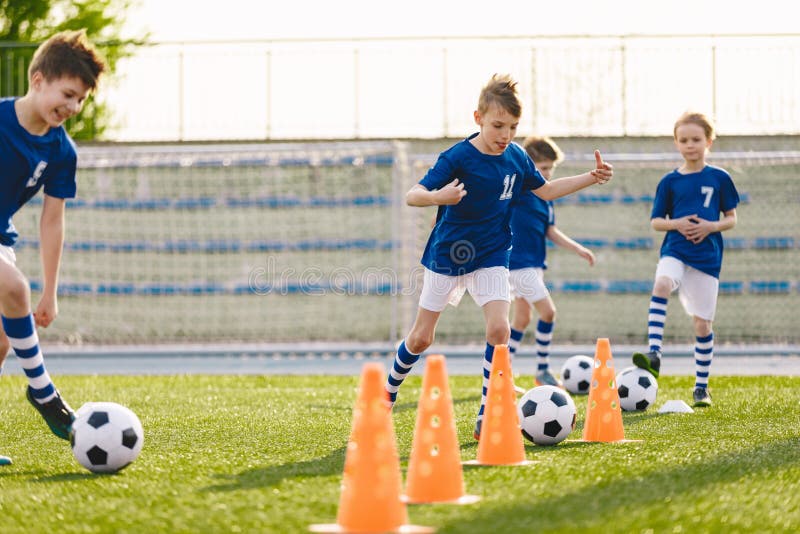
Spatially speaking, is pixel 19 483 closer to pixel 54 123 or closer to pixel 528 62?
pixel 54 123

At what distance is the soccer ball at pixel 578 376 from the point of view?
7.61 meters

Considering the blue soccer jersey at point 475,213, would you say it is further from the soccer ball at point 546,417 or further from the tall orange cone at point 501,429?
the tall orange cone at point 501,429

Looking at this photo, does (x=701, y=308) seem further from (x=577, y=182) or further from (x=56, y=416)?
(x=56, y=416)

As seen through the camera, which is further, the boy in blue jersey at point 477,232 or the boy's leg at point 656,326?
the boy's leg at point 656,326

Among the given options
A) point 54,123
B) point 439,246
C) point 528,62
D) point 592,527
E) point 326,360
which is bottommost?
point 326,360

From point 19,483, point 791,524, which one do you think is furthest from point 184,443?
point 791,524

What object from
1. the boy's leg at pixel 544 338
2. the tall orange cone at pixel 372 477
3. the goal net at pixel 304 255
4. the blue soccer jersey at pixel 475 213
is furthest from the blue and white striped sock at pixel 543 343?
the goal net at pixel 304 255

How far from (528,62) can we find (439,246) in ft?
32.9

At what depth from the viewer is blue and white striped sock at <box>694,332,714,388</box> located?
23.5 feet

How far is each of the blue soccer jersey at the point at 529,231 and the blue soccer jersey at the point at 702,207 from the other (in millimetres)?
1048

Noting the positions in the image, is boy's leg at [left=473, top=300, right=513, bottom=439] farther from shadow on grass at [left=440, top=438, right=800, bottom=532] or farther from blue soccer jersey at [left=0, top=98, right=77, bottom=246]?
blue soccer jersey at [left=0, top=98, right=77, bottom=246]

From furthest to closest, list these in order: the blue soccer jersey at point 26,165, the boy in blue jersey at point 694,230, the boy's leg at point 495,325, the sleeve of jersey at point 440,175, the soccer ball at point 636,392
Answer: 1. the boy in blue jersey at point 694,230
2. the soccer ball at point 636,392
3. the boy's leg at point 495,325
4. the sleeve of jersey at point 440,175
5. the blue soccer jersey at point 26,165

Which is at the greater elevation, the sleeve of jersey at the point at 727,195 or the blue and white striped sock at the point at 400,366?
the sleeve of jersey at the point at 727,195

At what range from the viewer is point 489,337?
5.33 m
